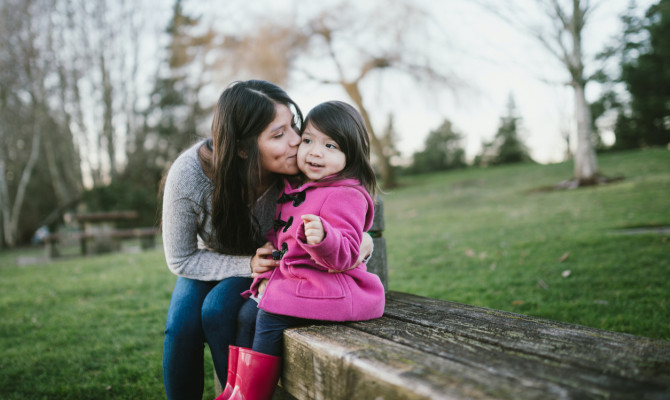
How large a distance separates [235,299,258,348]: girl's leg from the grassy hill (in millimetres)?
910

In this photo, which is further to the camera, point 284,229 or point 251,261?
point 251,261

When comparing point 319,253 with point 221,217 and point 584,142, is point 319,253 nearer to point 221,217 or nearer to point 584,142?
point 221,217

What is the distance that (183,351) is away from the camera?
186cm

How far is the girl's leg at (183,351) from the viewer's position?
1852 millimetres

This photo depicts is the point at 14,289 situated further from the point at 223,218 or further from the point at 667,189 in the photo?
the point at 667,189

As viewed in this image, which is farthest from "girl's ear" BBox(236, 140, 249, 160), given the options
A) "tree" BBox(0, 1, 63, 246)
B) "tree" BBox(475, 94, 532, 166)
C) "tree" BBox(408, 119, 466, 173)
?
"tree" BBox(475, 94, 532, 166)

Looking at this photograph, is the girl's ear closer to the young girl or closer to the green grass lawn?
the young girl

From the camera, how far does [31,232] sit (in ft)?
51.4

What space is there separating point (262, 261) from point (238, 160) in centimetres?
51

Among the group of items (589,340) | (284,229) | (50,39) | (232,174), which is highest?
(50,39)

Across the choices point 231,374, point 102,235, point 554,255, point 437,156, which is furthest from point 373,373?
point 437,156

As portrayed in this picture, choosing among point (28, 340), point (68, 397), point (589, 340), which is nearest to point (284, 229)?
point (589, 340)

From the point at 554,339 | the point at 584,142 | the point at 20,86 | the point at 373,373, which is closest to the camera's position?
the point at 373,373

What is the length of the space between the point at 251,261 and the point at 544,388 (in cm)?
137
